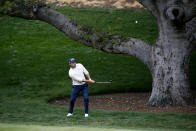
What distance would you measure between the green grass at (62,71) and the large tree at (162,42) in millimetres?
1832

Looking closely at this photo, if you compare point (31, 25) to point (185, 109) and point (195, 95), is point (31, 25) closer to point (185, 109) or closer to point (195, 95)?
point (195, 95)

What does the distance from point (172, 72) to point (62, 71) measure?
25.1ft

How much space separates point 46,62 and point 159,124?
40.3 feet

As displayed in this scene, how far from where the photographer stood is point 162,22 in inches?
632

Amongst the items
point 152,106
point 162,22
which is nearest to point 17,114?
point 152,106

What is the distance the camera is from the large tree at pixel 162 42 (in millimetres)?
15795

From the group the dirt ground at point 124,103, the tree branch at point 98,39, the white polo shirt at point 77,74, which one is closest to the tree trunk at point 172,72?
the dirt ground at point 124,103

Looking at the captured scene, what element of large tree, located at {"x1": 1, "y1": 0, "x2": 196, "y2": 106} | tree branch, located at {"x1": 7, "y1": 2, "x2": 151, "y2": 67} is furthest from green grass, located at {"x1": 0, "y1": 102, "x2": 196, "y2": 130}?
tree branch, located at {"x1": 7, "y1": 2, "x2": 151, "y2": 67}

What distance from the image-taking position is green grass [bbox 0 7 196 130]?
44.1 ft

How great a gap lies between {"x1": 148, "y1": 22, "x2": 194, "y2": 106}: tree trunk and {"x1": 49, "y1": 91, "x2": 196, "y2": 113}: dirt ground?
371mm

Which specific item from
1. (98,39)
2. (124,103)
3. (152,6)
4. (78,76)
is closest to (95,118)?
(78,76)

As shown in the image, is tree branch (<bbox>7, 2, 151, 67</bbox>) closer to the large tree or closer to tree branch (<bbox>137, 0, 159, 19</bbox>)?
the large tree

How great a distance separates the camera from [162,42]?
16406mm

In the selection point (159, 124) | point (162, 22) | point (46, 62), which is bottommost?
point (159, 124)
